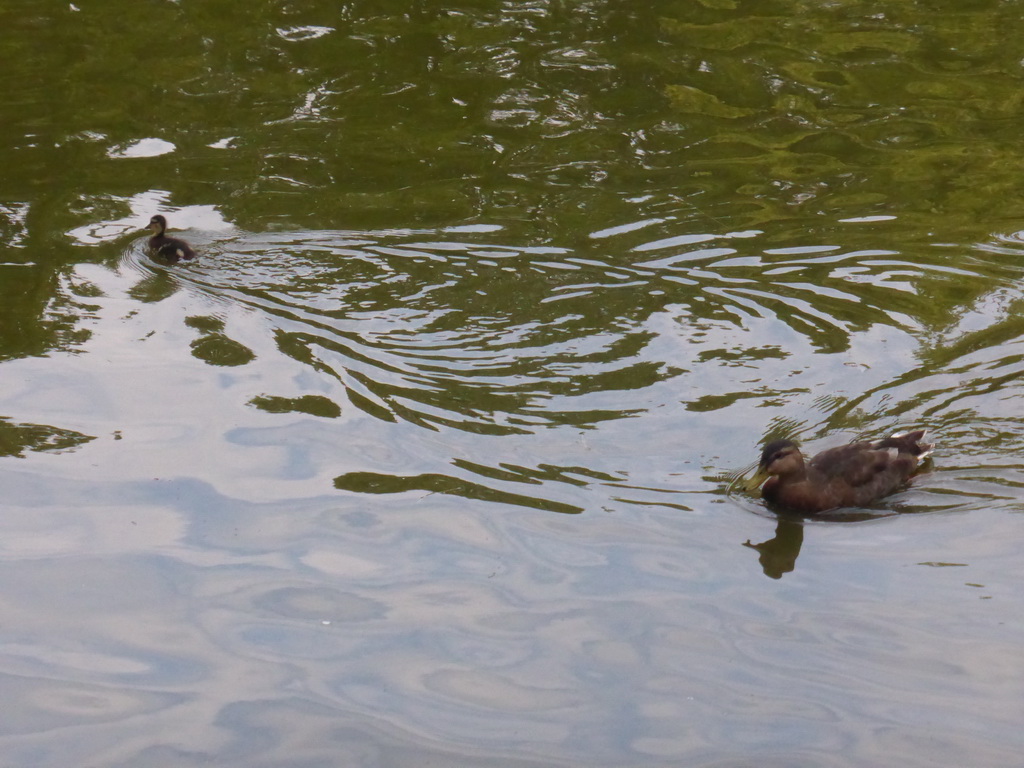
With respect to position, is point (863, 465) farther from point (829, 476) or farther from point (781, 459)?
point (781, 459)

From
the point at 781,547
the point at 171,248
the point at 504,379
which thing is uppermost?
the point at 171,248

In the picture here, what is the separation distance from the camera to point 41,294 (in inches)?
390

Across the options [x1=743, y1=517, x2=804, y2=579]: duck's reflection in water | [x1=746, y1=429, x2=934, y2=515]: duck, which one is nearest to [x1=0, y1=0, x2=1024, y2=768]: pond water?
[x1=743, y1=517, x2=804, y2=579]: duck's reflection in water

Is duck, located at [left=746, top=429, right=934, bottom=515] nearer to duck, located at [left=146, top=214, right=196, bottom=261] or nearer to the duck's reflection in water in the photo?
the duck's reflection in water

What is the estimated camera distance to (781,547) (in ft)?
23.4

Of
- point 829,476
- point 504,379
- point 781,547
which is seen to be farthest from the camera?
point 504,379

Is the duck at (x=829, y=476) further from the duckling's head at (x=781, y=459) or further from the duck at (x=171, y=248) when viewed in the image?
the duck at (x=171, y=248)

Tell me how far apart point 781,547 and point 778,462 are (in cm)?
48

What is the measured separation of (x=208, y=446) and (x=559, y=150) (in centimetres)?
569

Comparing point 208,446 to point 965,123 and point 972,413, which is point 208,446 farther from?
point 965,123

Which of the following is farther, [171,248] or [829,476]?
[171,248]

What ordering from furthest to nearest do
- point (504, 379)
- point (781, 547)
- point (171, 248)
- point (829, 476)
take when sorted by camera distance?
point (171, 248) < point (504, 379) < point (829, 476) < point (781, 547)

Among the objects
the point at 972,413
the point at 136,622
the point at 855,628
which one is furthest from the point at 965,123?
the point at 136,622

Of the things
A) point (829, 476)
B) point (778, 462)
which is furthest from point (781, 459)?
point (829, 476)
